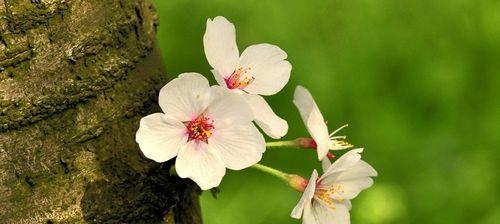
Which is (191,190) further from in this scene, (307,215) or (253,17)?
(253,17)

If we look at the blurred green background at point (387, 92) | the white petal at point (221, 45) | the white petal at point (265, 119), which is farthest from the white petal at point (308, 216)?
the blurred green background at point (387, 92)

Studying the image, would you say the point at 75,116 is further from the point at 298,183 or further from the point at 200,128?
the point at 298,183

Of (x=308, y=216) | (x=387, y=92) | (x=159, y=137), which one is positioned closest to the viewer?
(x=159, y=137)

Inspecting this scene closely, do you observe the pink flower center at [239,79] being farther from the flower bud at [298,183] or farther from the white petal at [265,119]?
the flower bud at [298,183]

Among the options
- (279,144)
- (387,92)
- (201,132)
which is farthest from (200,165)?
(387,92)

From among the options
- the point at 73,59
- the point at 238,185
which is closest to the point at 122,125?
the point at 73,59
